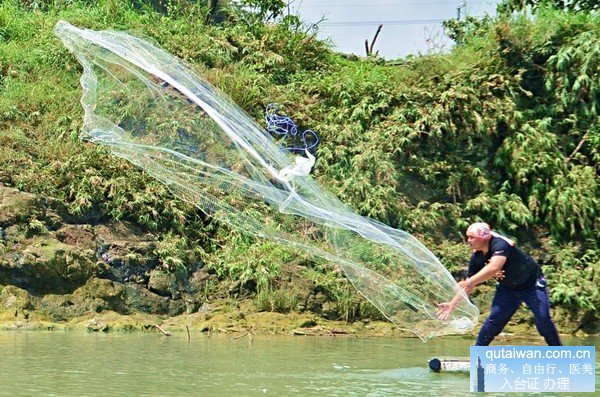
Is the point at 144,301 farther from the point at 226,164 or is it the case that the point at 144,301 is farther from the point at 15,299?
the point at 226,164

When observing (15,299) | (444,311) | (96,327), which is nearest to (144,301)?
(96,327)

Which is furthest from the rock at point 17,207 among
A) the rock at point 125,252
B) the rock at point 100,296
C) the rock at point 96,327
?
the rock at point 96,327

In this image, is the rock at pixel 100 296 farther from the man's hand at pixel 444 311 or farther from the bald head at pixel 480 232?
the bald head at pixel 480 232

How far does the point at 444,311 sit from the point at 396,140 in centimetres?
776

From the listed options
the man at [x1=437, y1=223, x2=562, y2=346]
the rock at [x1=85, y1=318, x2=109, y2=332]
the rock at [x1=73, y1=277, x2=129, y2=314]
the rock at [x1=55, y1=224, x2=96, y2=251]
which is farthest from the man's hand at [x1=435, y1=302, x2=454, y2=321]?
the rock at [x1=55, y1=224, x2=96, y2=251]

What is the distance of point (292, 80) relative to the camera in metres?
18.5

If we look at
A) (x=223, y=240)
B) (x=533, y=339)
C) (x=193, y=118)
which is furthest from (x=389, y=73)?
(x=193, y=118)

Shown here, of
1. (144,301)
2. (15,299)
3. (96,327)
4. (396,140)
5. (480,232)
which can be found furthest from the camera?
(396,140)

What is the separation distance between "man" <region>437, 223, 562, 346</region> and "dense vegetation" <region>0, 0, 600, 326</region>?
480cm

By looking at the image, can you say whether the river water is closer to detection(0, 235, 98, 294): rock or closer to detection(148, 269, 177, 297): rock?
detection(0, 235, 98, 294): rock

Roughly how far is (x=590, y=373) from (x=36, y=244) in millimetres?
8319

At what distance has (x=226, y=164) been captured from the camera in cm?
903

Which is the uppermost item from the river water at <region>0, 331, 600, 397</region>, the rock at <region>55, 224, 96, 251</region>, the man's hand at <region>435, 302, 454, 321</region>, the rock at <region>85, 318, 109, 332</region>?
the rock at <region>55, 224, 96, 251</region>

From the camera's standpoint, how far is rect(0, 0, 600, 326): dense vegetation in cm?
1446
